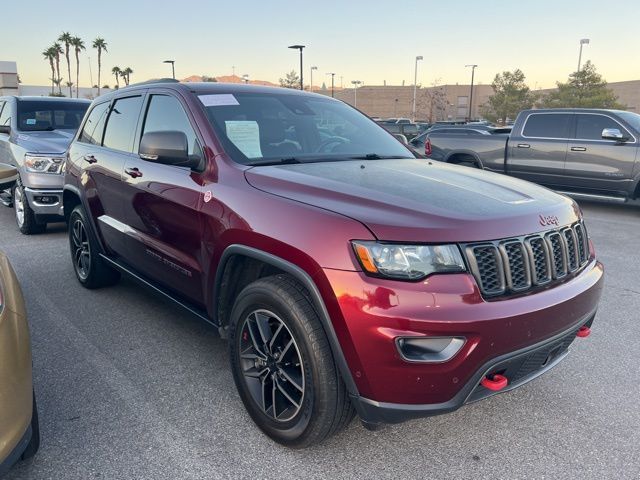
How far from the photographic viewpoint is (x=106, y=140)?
14.6ft

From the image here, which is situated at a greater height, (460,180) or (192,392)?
(460,180)

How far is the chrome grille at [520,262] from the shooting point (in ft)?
Answer: 7.33

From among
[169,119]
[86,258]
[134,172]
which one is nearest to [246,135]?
[169,119]

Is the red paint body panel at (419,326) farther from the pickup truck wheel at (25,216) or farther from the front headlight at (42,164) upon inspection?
the pickup truck wheel at (25,216)

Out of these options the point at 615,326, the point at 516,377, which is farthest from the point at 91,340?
the point at 615,326

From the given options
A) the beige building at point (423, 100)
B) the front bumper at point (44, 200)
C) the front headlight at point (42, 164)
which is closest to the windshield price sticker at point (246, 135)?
the front bumper at point (44, 200)

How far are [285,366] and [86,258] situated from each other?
3.10m

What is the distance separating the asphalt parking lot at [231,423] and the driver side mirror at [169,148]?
3.35 ft

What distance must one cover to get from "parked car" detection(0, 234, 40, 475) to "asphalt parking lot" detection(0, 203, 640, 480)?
53 centimetres

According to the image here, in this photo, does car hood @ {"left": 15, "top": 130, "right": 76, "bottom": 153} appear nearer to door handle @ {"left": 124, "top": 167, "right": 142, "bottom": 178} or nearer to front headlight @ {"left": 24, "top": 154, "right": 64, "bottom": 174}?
front headlight @ {"left": 24, "top": 154, "right": 64, "bottom": 174}

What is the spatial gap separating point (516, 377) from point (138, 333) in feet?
9.09

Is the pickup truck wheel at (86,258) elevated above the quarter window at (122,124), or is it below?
below

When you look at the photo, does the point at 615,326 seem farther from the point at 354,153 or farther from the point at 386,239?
the point at 386,239

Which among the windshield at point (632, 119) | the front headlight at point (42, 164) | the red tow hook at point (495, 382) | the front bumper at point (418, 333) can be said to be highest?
the windshield at point (632, 119)
